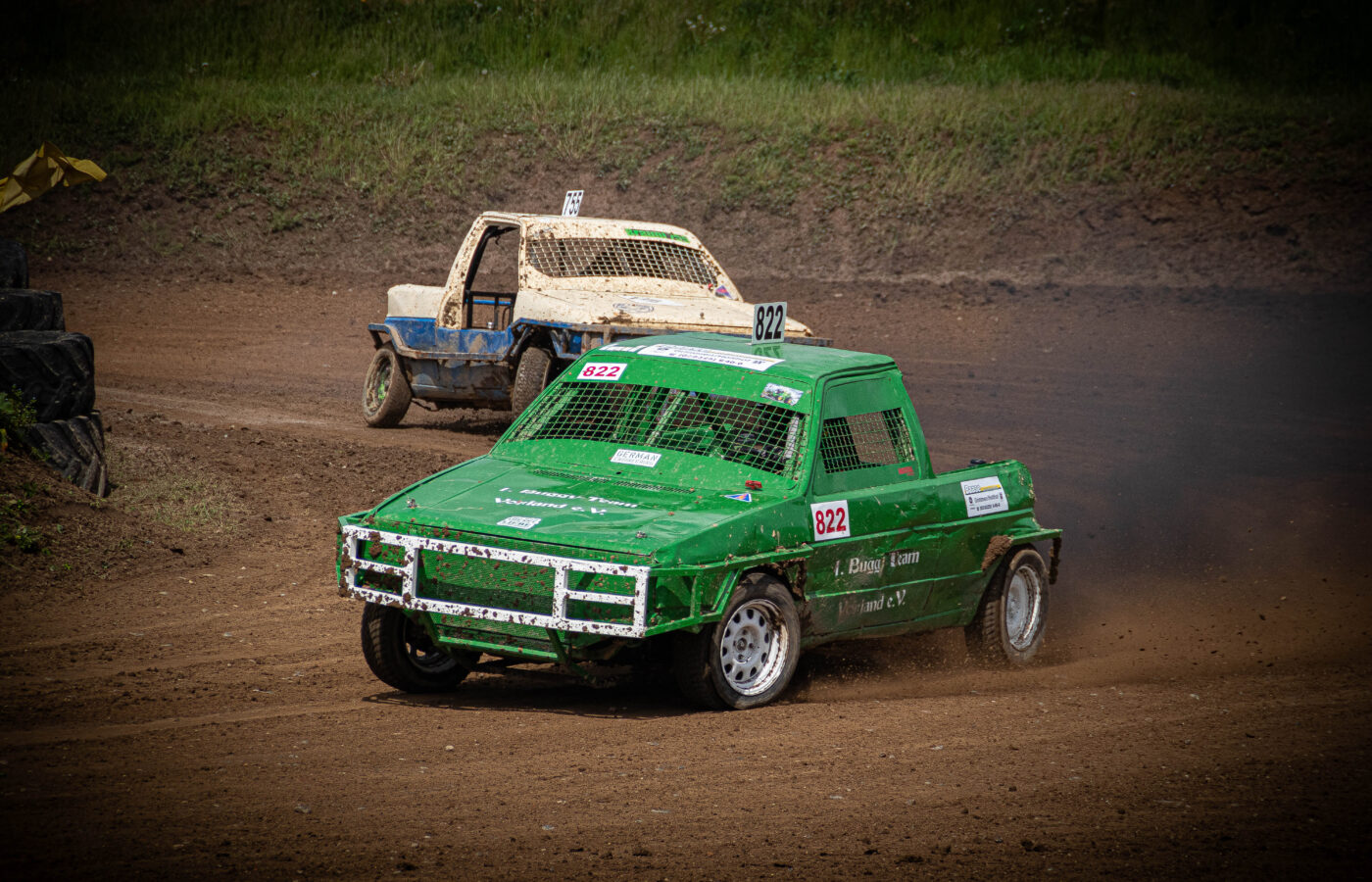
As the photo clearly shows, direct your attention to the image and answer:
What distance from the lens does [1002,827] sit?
16.8 feet

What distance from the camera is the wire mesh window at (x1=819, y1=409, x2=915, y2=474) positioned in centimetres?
712

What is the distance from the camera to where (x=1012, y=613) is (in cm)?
811

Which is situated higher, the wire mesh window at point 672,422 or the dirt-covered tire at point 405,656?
the wire mesh window at point 672,422

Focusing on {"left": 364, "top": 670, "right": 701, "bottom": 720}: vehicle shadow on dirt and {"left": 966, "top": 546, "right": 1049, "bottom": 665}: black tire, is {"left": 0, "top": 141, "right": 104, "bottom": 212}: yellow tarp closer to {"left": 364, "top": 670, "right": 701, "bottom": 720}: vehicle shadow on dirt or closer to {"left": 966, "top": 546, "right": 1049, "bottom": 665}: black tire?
{"left": 364, "top": 670, "right": 701, "bottom": 720}: vehicle shadow on dirt

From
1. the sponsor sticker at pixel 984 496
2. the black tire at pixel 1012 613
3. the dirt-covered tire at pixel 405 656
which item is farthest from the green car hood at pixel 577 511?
the black tire at pixel 1012 613

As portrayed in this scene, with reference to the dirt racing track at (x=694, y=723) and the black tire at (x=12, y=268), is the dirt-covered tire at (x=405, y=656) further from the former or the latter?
the black tire at (x=12, y=268)

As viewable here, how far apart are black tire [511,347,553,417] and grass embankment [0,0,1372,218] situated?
13.2m

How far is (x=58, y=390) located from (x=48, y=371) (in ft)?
0.49

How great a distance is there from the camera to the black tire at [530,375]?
12766 millimetres

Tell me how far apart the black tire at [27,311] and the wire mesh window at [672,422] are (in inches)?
186

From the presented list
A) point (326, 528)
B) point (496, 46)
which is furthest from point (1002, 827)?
point (496, 46)

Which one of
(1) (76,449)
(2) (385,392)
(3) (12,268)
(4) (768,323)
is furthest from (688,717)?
(2) (385,392)

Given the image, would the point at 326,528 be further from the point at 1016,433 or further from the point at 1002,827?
the point at 1016,433

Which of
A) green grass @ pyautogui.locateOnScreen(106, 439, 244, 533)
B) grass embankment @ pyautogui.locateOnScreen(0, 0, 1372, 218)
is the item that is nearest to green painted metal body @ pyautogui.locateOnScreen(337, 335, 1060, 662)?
green grass @ pyautogui.locateOnScreen(106, 439, 244, 533)
